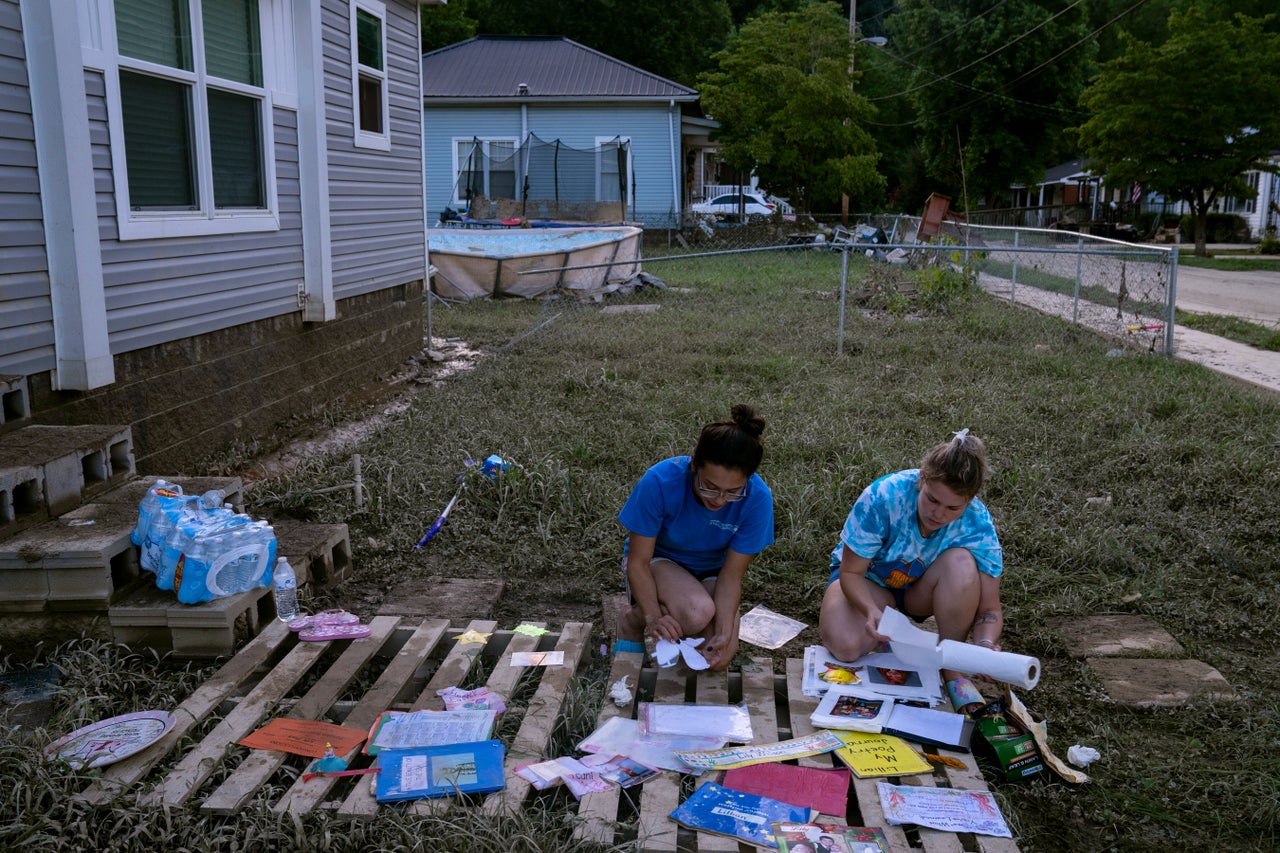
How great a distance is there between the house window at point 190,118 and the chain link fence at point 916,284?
315cm

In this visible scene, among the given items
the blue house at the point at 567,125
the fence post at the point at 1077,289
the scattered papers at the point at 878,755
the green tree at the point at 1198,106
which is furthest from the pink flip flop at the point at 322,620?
the green tree at the point at 1198,106

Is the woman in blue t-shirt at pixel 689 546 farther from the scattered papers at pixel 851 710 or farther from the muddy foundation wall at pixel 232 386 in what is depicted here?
the muddy foundation wall at pixel 232 386

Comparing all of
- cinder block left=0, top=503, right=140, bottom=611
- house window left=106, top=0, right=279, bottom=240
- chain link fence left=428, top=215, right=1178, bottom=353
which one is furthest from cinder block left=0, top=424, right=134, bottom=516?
chain link fence left=428, top=215, right=1178, bottom=353

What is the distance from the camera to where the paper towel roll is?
3180 millimetres

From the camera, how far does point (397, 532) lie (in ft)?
16.7

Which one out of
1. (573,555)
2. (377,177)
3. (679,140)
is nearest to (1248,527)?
(573,555)

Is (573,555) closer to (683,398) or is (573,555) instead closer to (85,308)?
(85,308)

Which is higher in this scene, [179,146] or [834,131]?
[834,131]

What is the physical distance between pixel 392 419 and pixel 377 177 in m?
2.67

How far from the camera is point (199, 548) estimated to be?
3584 millimetres

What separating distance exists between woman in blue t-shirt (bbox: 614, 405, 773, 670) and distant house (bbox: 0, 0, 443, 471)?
112 inches

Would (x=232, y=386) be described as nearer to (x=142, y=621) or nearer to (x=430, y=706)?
(x=142, y=621)

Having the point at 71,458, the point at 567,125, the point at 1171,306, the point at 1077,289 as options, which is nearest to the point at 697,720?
the point at 71,458

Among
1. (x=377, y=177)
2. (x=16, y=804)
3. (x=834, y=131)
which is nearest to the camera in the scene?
(x=16, y=804)
